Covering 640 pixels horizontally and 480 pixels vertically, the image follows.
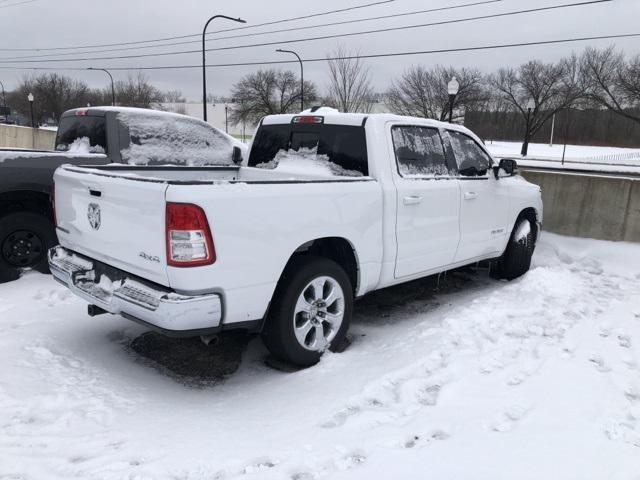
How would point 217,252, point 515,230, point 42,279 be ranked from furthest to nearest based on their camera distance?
point 515,230 < point 42,279 < point 217,252

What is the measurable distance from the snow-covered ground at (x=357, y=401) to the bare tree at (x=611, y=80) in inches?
1842

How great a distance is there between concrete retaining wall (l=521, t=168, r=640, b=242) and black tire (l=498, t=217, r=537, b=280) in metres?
1.88

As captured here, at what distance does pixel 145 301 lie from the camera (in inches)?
129

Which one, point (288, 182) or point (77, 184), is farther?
point (77, 184)

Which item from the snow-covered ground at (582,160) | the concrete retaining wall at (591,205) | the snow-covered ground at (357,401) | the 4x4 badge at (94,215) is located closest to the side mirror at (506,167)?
the snow-covered ground at (357,401)

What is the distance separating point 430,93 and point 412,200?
48.2 m

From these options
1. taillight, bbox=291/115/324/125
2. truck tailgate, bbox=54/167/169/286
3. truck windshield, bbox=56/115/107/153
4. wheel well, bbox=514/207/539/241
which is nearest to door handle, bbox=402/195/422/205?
taillight, bbox=291/115/324/125

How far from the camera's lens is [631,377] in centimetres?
378

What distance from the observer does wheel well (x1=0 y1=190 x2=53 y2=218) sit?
5.85 metres

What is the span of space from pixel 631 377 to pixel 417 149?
2.48 m

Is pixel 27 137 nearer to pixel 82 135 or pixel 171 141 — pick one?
pixel 82 135

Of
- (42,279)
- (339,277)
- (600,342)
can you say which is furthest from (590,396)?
(42,279)

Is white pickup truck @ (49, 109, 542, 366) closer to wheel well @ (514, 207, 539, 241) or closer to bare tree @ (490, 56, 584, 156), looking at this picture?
wheel well @ (514, 207, 539, 241)

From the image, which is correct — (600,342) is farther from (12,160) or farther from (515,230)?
(12,160)
